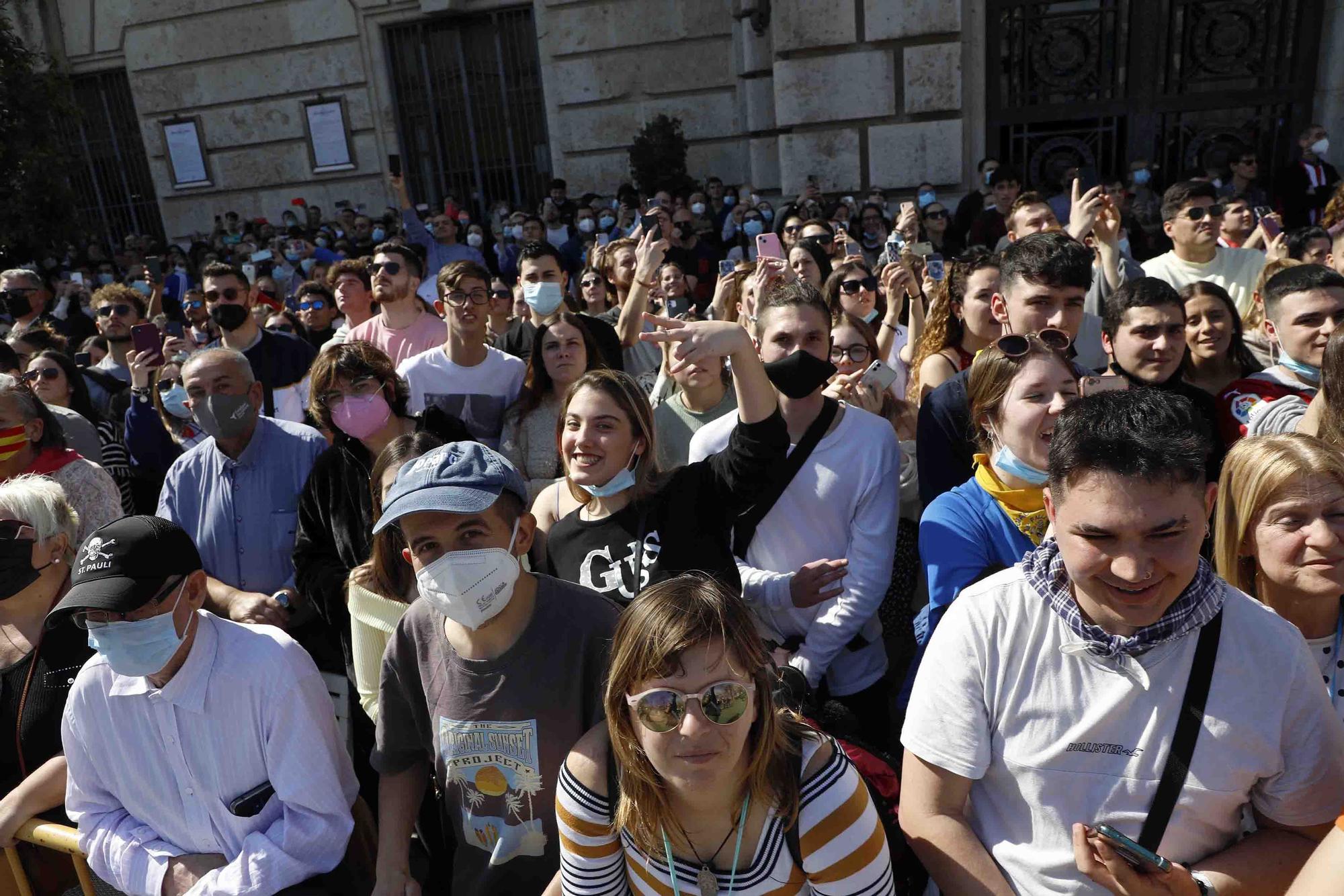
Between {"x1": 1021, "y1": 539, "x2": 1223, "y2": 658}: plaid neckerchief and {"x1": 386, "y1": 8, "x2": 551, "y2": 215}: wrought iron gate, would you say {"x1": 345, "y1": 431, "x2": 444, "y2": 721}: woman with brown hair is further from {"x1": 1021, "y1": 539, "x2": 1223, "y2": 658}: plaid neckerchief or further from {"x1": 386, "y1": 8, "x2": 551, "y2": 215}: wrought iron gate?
{"x1": 386, "y1": 8, "x2": 551, "y2": 215}: wrought iron gate

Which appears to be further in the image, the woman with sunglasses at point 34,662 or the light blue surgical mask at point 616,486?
the light blue surgical mask at point 616,486

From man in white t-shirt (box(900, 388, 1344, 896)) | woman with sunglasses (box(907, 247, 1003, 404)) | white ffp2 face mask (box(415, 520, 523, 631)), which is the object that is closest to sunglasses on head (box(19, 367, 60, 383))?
white ffp2 face mask (box(415, 520, 523, 631))

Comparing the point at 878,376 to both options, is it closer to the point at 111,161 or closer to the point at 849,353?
the point at 849,353

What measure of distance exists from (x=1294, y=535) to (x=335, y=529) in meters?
3.01

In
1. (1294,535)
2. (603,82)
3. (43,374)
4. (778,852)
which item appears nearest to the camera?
(778,852)

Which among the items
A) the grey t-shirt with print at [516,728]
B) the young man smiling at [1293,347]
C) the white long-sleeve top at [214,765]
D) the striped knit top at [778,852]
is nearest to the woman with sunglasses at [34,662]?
the white long-sleeve top at [214,765]

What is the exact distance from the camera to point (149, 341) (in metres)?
5.28

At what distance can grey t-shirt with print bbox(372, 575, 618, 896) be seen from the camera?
2305 millimetres

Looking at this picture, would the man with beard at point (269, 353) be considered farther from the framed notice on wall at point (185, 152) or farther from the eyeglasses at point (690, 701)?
the framed notice on wall at point (185, 152)

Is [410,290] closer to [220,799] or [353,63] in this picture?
[220,799]

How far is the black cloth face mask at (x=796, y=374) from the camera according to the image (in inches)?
121

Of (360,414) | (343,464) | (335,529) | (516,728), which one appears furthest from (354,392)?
(516,728)

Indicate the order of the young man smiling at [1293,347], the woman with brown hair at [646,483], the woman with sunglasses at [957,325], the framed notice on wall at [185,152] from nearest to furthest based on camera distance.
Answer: the woman with brown hair at [646,483] → the young man smiling at [1293,347] → the woman with sunglasses at [957,325] → the framed notice on wall at [185,152]

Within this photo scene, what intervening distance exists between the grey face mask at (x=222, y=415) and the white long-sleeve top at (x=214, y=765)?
1.53 m
